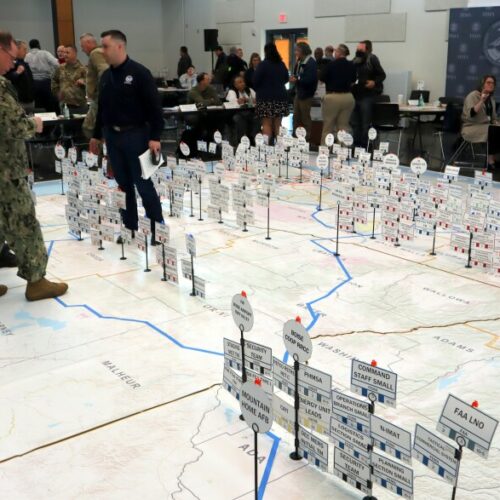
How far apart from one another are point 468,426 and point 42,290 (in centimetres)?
293

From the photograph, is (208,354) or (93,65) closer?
(208,354)

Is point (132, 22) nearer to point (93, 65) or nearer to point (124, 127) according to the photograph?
point (93, 65)

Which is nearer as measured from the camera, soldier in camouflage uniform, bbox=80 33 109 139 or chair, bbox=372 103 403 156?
soldier in camouflage uniform, bbox=80 33 109 139

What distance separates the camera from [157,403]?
112 inches

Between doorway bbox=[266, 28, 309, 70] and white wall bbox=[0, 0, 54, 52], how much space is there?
223 inches

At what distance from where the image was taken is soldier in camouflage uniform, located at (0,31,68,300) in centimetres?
372

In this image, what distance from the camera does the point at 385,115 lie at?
9406 mm

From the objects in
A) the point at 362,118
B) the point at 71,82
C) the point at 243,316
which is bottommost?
the point at 243,316

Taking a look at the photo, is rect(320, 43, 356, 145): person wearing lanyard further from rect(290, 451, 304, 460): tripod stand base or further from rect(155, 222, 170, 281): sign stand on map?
rect(290, 451, 304, 460): tripod stand base

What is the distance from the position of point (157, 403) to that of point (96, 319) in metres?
1.07

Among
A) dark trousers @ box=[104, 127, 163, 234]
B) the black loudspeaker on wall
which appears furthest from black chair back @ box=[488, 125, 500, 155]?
the black loudspeaker on wall

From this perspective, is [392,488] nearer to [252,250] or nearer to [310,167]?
[252,250]

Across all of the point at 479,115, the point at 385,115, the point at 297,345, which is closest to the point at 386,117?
the point at 385,115

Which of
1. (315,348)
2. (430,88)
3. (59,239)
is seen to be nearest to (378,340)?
(315,348)
